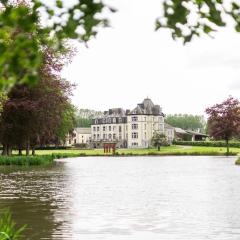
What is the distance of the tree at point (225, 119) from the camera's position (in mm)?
94438

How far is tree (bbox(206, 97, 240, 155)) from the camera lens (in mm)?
94438

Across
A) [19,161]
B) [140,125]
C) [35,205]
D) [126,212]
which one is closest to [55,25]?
[126,212]

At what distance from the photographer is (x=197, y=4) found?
368 centimetres

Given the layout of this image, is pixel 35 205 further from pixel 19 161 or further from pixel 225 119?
pixel 225 119

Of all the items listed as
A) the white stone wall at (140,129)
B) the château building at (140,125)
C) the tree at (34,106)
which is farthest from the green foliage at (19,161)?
the white stone wall at (140,129)

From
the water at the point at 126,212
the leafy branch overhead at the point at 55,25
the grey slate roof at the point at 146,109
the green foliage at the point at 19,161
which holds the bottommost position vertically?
the water at the point at 126,212

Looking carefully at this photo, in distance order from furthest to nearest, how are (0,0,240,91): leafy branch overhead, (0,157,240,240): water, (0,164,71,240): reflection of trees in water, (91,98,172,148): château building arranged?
(91,98,172,148): château building, (0,164,71,240): reflection of trees in water, (0,157,240,240): water, (0,0,240,91): leafy branch overhead

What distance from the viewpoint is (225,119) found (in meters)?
95.1

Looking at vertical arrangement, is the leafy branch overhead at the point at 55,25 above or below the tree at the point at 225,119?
below

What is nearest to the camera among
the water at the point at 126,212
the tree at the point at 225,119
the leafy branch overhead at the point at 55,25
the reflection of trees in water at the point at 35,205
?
the leafy branch overhead at the point at 55,25

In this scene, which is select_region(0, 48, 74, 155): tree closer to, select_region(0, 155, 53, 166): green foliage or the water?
select_region(0, 155, 53, 166): green foliage

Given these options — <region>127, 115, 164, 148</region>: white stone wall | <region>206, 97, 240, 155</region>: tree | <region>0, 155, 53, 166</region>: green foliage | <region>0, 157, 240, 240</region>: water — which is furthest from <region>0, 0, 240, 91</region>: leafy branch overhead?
<region>127, 115, 164, 148</region>: white stone wall

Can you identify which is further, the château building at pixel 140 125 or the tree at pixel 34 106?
the château building at pixel 140 125

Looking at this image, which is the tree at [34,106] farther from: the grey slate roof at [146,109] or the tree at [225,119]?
the grey slate roof at [146,109]
